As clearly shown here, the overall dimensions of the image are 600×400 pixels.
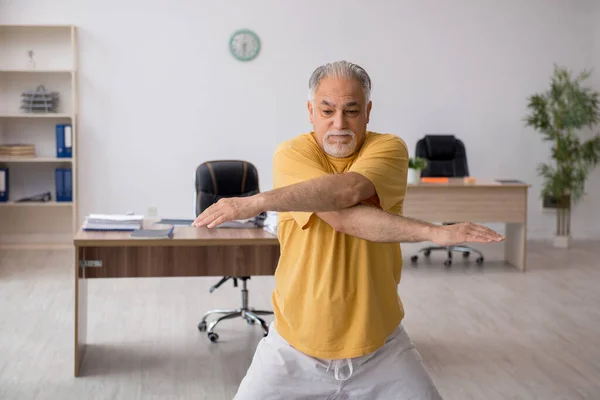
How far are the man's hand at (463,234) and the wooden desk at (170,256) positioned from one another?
8.22 ft

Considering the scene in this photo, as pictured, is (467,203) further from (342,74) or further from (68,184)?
(342,74)

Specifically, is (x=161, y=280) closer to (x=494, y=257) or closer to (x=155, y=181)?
(x=155, y=181)

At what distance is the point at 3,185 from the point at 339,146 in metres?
6.29

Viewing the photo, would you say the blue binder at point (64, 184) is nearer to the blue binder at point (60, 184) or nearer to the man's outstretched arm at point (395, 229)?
the blue binder at point (60, 184)

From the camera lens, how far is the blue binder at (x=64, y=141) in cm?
755

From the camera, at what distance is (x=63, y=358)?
4410 millimetres

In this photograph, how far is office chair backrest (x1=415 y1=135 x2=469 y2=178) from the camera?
7.52m

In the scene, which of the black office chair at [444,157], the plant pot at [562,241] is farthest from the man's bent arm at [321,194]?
the plant pot at [562,241]

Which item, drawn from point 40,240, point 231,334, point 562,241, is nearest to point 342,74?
point 231,334

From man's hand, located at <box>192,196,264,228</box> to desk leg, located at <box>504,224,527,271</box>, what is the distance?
553 centimetres

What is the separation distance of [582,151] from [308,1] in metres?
3.20

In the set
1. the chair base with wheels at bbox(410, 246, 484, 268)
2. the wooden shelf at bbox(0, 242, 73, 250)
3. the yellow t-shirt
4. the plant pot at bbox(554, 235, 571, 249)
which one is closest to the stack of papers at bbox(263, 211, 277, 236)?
the yellow t-shirt

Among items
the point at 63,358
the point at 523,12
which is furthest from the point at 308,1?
the point at 63,358

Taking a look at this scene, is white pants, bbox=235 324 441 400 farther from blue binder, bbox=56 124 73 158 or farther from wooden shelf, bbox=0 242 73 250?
wooden shelf, bbox=0 242 73 250
